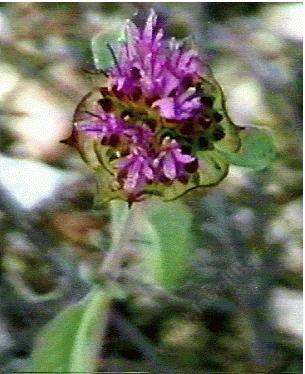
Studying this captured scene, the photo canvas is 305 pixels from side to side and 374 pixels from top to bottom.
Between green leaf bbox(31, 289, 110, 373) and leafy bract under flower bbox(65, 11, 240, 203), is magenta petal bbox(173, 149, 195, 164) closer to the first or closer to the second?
leafy bract under flower bbox(65, 11, 240, 203)

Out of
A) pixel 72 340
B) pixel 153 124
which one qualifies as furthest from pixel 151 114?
Answer: pixel 72 340

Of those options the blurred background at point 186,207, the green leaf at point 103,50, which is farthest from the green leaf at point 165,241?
the green leaf at point 103,50

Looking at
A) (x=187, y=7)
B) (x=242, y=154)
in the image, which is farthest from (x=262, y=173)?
(x=187, y=7)


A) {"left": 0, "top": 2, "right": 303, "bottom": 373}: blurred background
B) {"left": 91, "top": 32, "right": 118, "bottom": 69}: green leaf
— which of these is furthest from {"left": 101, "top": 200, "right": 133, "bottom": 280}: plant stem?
{"left": 91, "top": 32, "right": 118, "bottom": 69}: green leaf

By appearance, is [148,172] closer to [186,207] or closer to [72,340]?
[186,207]

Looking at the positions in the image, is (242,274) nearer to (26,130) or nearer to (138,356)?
(138,356)

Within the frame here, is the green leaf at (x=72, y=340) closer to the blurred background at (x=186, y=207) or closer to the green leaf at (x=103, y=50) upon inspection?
the blurred background at (x=186, y=207)
